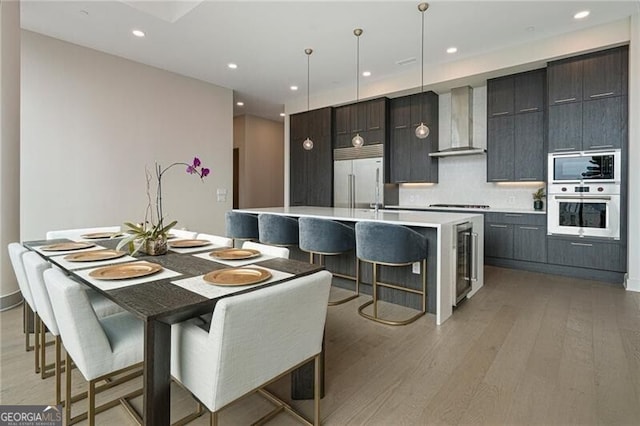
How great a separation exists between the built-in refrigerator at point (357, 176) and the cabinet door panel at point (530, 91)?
2229 mm

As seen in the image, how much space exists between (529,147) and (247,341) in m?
4.97

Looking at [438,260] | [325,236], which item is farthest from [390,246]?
[325,236]

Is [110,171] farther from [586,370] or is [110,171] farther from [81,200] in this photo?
[586,370]

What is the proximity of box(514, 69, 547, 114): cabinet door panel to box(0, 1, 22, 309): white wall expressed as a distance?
6.11 metres

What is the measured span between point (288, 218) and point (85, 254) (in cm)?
193

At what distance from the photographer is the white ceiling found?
132 inches

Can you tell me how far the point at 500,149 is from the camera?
478cm

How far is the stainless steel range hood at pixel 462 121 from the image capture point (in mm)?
5145

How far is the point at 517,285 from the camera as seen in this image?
3.81 m

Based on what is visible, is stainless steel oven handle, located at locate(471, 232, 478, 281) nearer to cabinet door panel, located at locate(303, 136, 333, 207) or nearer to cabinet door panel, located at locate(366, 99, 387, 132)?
cabinet door panel, located at locate(366, 99, 387, 132)

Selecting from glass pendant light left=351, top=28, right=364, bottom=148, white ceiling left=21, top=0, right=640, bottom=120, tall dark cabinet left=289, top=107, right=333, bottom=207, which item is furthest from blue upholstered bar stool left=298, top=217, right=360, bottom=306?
tall dark cabinet left=289, top=107, right=333, bottom=207

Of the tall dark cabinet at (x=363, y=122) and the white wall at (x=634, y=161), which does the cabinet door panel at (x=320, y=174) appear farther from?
the white wall at (x=634, y=161)

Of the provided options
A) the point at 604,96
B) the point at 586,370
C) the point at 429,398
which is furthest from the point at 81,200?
the point at 604,96

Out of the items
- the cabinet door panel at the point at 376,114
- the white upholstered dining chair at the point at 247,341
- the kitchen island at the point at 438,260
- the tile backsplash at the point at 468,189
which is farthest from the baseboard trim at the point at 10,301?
the tile backsplash at the point at 468,189
